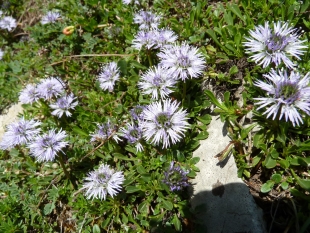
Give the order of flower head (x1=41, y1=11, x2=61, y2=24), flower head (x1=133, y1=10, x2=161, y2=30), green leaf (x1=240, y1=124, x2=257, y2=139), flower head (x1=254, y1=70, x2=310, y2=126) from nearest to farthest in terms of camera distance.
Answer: flower head (x1=254, y1=70, x2=310, y2=126) < green leaf (x1=240, y1=124, x2=257, y2=139) < flower head (x1=133, y1=10, x2=161, y2=30) < flower head (x1=41, y1=11, x2=61, y2=24)

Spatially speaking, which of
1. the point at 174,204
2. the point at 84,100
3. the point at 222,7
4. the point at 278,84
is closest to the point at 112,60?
the point at 84,100

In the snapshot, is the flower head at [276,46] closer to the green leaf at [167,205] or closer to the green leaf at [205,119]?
the green leaf at [205,119]

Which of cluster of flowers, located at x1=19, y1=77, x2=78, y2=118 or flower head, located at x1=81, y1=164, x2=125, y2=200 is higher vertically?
cluster of flowers, located at x1=19, y1=77, x2=78, y2=118

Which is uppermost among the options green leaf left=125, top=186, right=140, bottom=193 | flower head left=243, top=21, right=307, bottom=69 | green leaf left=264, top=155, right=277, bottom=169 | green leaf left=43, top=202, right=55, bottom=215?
flower head left=243, top=21, right=307, bottom=69

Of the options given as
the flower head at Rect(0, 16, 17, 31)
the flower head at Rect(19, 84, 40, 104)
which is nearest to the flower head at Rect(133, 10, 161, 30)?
the flower head at Rect(19, 84, 40, 104)

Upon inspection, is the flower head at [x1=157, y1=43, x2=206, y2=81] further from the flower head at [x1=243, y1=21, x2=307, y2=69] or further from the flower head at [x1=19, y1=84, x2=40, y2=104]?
the flower head at [x1=19, y1=84, x2=40, y2=104]
